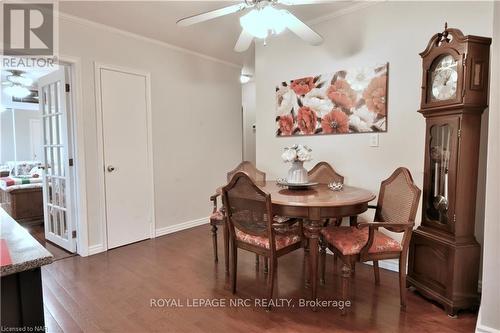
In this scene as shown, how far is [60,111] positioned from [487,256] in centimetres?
384

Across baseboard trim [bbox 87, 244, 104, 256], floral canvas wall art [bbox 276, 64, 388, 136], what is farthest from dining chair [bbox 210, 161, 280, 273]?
baseboard trim [bbox 87, 244, 104, 256]

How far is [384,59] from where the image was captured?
2.64m

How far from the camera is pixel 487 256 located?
1.69 meters

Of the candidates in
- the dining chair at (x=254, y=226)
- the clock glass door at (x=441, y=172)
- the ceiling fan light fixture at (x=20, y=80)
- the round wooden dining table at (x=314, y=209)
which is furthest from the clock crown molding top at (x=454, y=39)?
the ceiling fan light fixture at (x=20, y=80)

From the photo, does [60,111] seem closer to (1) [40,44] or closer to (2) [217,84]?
(1) [40,44]

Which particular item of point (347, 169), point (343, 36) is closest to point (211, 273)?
point (347, 169)

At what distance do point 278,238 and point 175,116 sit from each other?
8.09 ft

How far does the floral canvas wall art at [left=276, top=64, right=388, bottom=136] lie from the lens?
2699 mm

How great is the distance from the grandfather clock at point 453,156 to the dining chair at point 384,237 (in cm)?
22

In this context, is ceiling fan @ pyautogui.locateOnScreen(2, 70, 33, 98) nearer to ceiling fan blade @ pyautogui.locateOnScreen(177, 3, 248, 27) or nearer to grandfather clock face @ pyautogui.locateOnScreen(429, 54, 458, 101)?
ceiling fan blade @ pyautogui.locateOnScreen(177, 3, 248, 27)

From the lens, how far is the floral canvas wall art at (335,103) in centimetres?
270

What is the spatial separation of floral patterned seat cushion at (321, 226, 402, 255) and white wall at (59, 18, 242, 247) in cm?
237

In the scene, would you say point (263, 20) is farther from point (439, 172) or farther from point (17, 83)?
point (17, 83)

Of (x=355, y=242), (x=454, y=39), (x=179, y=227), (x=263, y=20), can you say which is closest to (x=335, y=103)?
(x=454, y=39)
